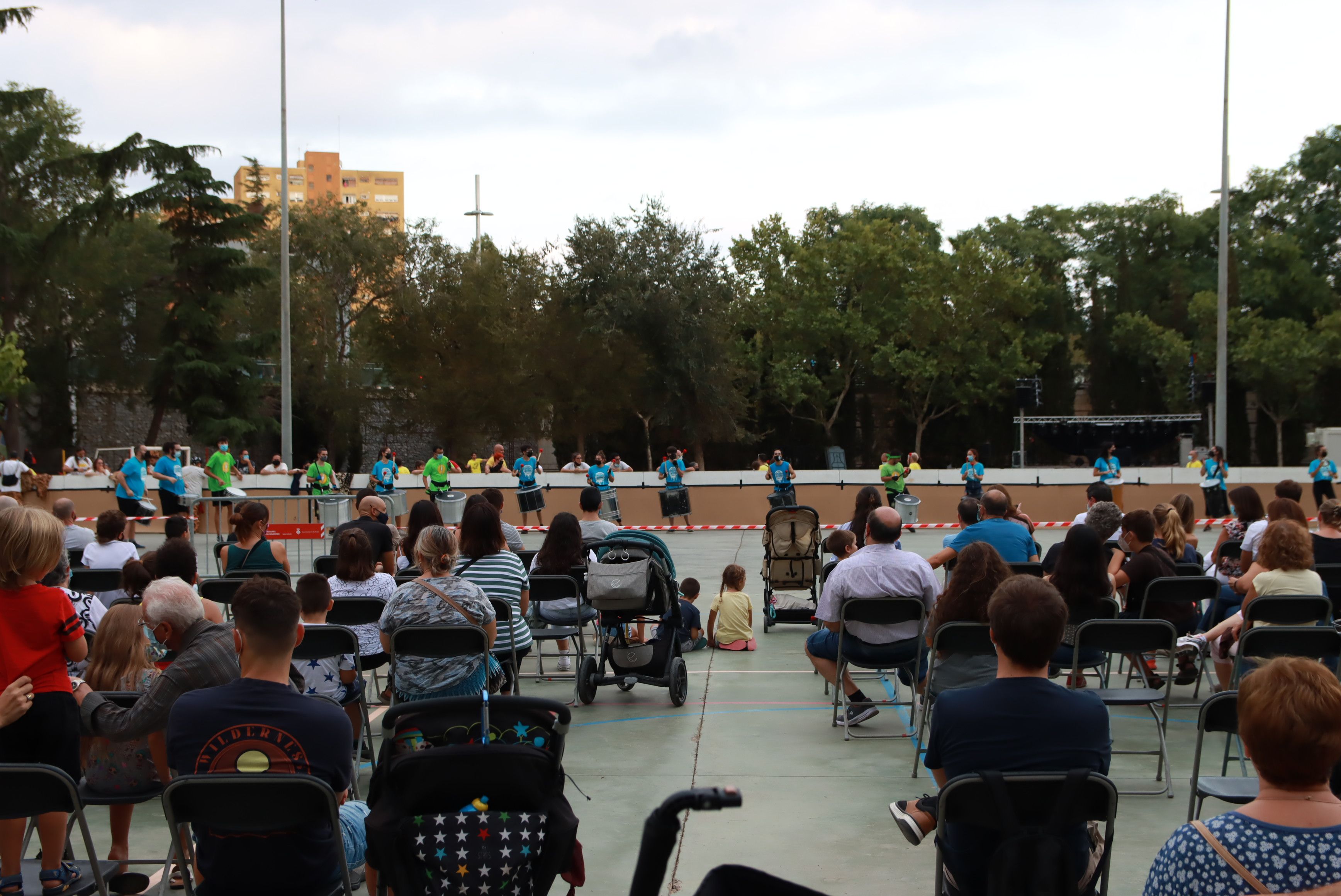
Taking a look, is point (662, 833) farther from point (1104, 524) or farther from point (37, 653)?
point (1104, 524)

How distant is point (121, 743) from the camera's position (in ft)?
14.0

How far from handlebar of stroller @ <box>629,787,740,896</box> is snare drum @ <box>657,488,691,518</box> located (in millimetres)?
21025

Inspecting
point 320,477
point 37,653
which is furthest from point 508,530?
point 320,477

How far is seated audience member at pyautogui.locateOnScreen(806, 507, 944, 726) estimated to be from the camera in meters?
6.61

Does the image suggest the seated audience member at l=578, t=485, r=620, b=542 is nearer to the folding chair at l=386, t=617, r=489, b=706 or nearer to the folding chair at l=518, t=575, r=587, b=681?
the folding chair at l=518, t=575, r=587, b=681

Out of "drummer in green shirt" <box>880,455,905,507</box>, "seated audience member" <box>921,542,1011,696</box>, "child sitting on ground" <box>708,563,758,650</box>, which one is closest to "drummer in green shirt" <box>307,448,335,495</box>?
"drummer in green shirt" <box>880,455,905,507</box>

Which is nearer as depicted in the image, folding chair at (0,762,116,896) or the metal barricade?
folding chair at (0,762,116,896)

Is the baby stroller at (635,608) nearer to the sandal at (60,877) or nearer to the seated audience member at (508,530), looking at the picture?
the seated audience member at (508,530)

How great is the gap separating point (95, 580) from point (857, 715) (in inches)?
198

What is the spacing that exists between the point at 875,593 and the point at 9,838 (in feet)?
14.7

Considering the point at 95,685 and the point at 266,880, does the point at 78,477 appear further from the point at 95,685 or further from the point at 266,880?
the point at 266,880

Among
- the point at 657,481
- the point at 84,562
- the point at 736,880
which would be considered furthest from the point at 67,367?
the point at 736,880

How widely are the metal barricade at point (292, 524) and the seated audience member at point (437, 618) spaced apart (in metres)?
7.19

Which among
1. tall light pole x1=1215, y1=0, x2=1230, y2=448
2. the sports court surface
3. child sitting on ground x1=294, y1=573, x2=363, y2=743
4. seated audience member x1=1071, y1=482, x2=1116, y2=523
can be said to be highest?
tall light pole x1=1215, y1=0, x2=1230, y2=448
